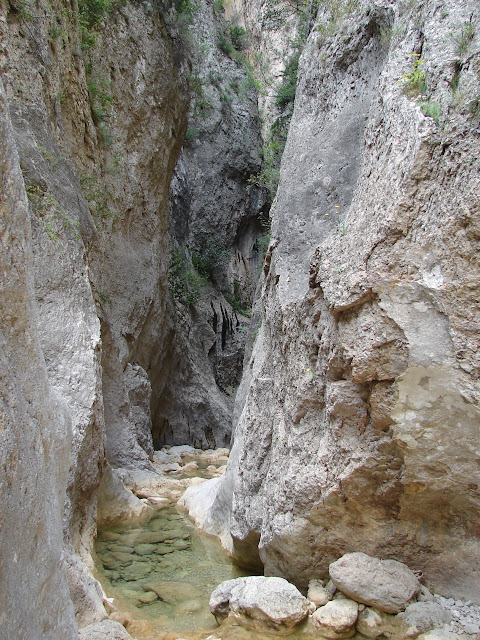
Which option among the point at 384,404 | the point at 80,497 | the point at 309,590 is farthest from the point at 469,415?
the point at 80,497

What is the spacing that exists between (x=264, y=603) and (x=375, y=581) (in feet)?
3.08

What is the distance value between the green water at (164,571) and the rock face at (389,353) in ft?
1.89

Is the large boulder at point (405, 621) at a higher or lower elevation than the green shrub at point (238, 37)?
lower

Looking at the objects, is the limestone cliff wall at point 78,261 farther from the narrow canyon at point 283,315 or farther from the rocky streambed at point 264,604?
the rocky streambed at point 264,604

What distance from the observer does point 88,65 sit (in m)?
9.34

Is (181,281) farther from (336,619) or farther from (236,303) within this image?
(336,619)

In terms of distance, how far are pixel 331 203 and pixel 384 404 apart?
2.92m

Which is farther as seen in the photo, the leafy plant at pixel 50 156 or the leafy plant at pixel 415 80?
the leafy plant at pixel 50 156

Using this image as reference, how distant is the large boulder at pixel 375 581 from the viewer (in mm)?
3951

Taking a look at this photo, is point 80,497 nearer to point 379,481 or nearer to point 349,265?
point 379,481

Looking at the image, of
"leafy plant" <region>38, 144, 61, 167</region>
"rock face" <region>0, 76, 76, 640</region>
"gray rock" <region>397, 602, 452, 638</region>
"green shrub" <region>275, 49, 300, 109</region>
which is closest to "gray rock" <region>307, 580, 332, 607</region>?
"gray rock" <region>397, 602, 452, 638</region>

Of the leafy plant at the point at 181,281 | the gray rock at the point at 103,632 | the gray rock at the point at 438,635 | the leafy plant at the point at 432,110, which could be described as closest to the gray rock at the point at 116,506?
the gray rock at the point at 103,632

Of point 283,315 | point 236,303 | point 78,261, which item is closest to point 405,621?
point 283,315

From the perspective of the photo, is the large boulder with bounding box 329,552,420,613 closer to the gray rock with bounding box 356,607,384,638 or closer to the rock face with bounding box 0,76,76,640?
the gray rock with bounding box 356,607,384,638
